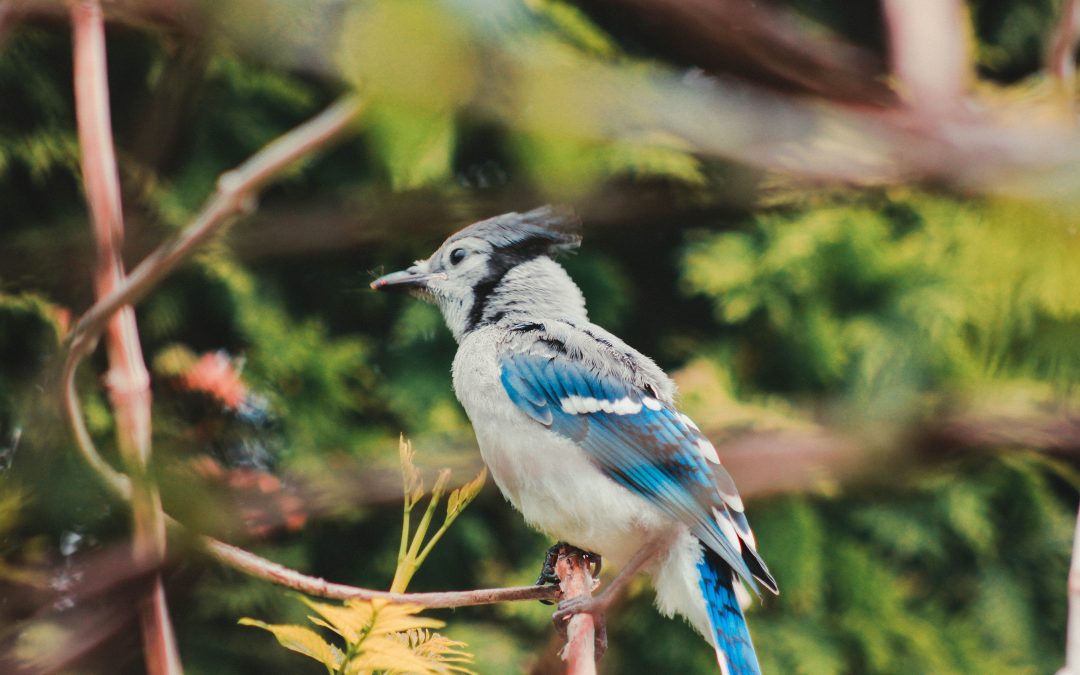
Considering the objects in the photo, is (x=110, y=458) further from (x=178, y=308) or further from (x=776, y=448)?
(x=776, y=448)

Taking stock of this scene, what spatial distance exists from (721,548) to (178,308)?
1.18 meters

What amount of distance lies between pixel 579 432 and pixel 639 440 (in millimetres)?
66

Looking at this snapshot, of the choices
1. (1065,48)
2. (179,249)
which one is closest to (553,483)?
(179,249)

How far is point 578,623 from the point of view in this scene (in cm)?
81

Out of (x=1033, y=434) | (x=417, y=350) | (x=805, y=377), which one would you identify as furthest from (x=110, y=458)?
(x=1033, y=434)

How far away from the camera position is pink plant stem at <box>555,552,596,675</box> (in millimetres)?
730

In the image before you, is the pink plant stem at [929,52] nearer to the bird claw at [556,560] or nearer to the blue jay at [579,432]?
the blue jay at [579,432]

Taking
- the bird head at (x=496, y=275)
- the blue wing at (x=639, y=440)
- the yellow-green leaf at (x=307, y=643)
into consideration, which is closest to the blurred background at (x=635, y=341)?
the bird head at (x=496, y=275)

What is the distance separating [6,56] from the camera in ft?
5.59

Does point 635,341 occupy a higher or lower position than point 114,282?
higher

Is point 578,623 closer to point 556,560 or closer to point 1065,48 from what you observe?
point 556,560

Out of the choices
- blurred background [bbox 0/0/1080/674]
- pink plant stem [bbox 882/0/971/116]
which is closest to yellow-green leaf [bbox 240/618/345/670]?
blurred background [bbox 0/0/1080/674]

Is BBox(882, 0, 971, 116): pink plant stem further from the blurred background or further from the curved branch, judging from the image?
the curved branch

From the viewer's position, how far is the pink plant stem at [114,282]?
3.01 feet
